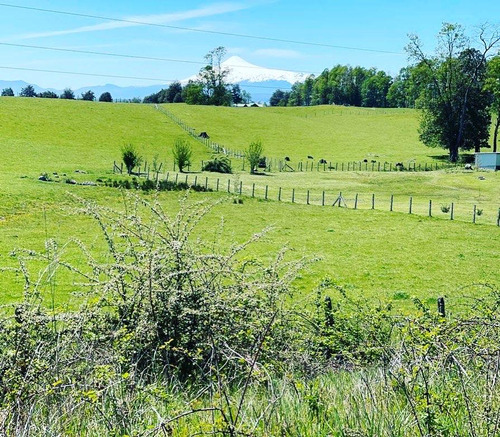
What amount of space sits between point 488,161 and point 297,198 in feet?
91.1

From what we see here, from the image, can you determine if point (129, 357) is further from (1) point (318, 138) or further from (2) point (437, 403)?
(1) point (318, 138)

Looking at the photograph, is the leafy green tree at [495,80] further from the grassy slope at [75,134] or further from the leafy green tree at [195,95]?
the leafy green tree at [195,95]

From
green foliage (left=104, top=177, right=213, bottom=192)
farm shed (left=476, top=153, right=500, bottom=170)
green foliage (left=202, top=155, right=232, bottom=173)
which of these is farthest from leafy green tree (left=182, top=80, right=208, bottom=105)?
green foliage (left=104, top=177, right=213, bottom=192)

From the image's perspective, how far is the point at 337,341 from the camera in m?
9.27

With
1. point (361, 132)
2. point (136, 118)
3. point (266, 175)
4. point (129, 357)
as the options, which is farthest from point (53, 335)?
point (361, 132)

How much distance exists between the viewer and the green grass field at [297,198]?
21.9m

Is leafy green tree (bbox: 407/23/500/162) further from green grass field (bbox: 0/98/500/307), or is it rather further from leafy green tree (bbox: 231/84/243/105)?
leafy green tree (bbox: 231/84/243/105)

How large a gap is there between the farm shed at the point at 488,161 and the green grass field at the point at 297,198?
414 centimetres

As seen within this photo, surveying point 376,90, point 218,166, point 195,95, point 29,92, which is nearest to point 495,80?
point 218,166

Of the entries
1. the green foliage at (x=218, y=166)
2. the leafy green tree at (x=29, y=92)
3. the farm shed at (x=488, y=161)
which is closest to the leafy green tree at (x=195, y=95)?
the leafy green tree at (x=29, y=92)

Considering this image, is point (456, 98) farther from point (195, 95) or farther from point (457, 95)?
point (195, 95)

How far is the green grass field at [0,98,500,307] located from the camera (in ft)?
72.0

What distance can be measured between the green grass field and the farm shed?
414cm

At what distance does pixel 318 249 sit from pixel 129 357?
20.0 m
